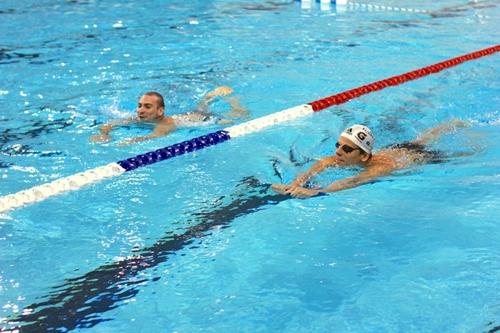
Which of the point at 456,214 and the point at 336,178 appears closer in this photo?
the point at 456,214

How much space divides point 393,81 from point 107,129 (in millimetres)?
3193

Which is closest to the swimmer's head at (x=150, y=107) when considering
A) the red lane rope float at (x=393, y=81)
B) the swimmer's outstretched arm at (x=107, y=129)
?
the swimmer's outstretched arm at (x=107, y=129)

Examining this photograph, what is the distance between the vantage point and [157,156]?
4965 millimetres

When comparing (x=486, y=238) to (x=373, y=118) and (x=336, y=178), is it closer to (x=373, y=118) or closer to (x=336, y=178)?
(x=336, y=178)

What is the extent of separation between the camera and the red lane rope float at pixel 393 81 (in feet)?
21.5

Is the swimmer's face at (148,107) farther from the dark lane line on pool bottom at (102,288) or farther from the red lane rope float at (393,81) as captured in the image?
the dark lane line on pool bottom at (102,288)

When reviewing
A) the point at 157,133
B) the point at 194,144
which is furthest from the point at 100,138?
the point at 194,144

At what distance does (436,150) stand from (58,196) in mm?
2820

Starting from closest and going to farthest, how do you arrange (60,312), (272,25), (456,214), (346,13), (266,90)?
1. (60,312)
2. (456,214)
3. (266,90)
4. (272,25)
5. (346,13)

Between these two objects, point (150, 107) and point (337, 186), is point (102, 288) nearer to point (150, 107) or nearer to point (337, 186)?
point (337, 186)

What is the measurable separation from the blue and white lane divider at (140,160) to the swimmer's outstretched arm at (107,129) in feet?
2.58

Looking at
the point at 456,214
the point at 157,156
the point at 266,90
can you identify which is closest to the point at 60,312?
the point at 157,156

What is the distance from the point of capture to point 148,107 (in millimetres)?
5754

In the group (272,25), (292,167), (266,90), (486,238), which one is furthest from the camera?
(272,25)
